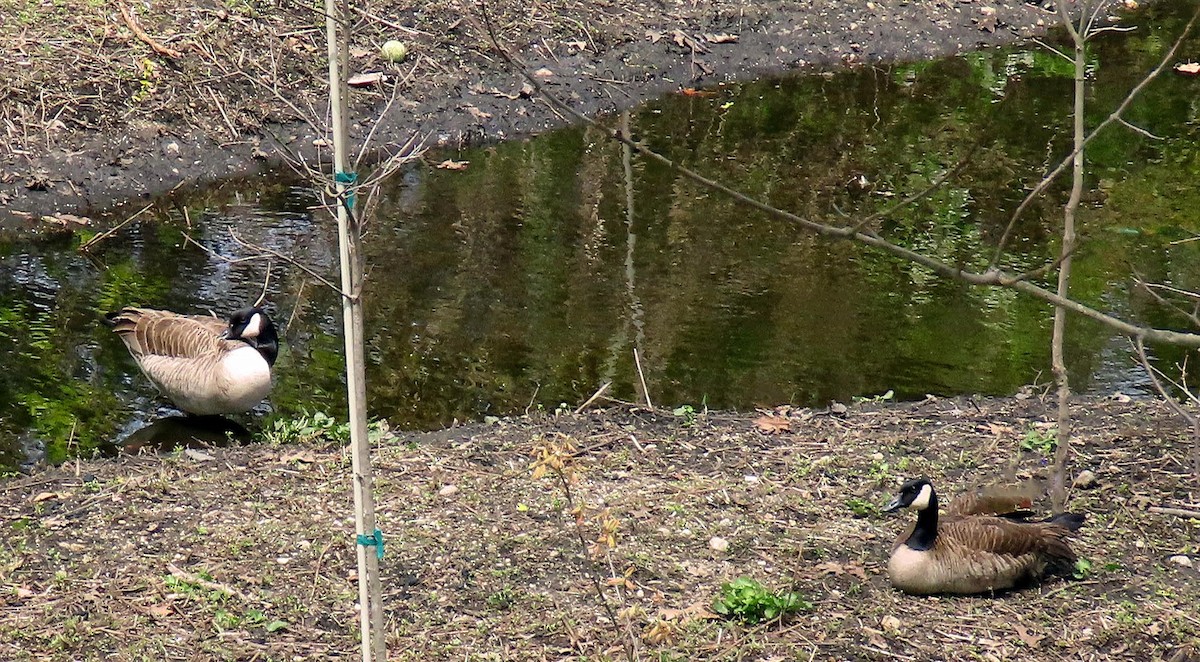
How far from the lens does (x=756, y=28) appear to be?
14.8 meters

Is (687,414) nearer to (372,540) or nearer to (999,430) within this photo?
(999,430)

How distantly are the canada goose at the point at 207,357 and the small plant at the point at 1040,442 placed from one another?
3.91 meters

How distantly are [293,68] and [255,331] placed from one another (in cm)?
556

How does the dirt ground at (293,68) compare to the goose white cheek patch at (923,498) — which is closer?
the goose white cheek patch at (923,498)

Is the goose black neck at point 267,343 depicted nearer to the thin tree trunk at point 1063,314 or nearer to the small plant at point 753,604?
the small plant at point 753,604

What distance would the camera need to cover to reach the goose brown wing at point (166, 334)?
23.6ft

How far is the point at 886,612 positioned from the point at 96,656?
8.90ft

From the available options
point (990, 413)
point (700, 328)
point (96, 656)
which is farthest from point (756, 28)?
point (96, 656)

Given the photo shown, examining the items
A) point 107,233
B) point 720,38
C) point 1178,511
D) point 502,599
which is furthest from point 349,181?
point 720,38

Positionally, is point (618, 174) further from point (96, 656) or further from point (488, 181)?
point (96, 656)

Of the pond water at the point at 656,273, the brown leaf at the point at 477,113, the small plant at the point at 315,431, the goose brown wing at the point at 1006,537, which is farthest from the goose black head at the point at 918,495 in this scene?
the brown leaf at the point at 477,113

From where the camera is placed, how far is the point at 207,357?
7082 mm

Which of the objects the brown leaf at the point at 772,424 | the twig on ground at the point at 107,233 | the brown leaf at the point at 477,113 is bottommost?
the brown leaf at the point at 772,424

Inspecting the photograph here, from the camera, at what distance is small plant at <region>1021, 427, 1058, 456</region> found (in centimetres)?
595
